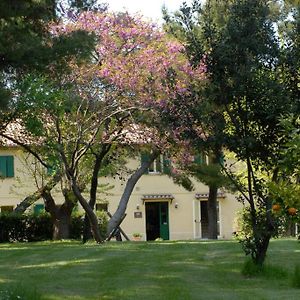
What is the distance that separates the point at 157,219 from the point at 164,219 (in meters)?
0.41

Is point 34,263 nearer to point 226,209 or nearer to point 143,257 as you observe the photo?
point 143,257

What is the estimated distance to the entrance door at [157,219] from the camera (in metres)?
39.3

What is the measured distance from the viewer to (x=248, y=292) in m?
9.73

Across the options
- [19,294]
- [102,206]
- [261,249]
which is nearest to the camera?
[19,294]

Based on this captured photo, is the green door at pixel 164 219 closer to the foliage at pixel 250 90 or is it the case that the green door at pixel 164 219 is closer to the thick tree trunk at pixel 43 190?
the thick tree trunk at pixel 43 190

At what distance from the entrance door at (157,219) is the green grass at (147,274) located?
72.3 feet

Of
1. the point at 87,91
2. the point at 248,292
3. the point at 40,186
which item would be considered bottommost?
the point at 248,292

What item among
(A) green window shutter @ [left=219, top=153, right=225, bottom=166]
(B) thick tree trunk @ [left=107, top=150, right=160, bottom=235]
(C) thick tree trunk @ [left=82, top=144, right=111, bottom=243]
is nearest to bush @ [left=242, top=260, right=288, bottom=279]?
(A) green window shutter @ [left=219, top=153, right=225, bottom=166]

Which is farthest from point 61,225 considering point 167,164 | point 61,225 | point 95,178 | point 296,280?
point 296,280

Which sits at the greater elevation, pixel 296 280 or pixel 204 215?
pixel 204 215

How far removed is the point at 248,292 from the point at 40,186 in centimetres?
2105

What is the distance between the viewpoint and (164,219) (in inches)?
1559

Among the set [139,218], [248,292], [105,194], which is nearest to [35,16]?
[248,292]

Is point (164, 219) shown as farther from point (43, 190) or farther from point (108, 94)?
point (108, 94)
